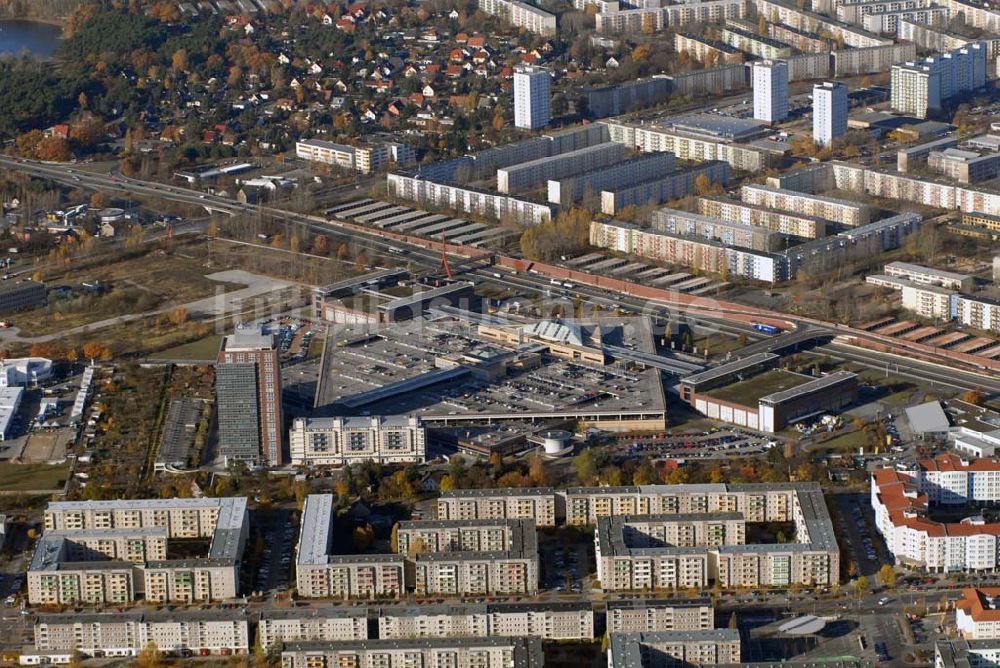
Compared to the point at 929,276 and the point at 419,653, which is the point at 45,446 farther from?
the point at 929,276

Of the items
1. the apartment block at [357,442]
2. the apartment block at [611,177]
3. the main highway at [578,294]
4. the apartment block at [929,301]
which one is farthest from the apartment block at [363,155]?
the apartment block at [357,442]

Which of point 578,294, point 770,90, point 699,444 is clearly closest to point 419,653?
point 699,444

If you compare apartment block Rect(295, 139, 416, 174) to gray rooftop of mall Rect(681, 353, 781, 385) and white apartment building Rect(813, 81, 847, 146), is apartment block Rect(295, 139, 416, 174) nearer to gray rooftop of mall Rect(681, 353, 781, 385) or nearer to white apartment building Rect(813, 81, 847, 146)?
white apartment building Rect(813, 81, 847, 146)

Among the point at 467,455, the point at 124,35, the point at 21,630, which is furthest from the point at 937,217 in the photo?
the point at 124,35

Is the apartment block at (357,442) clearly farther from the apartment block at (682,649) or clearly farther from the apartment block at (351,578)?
the apartment block at (682,649)

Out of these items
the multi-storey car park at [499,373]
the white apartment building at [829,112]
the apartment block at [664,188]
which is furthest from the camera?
the white apartment building at [829,112]

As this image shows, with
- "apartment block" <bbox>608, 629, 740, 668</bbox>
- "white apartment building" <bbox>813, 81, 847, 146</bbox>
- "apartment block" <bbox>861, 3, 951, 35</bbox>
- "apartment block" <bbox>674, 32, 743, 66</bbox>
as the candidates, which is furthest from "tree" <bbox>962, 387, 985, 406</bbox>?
"apartment block" <bbox>861, 3, 951, 35</bbox>
